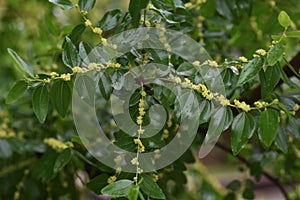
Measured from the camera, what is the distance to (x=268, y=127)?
47 centimetres

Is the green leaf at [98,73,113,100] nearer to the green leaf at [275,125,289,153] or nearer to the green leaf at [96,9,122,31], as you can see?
the green leaf at [96,9,122,31]

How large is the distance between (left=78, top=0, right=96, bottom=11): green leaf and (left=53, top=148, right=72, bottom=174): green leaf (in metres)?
0.19

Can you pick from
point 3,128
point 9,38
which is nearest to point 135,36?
point 3,128

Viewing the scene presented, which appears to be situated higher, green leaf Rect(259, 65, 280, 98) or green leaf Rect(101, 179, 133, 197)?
green leaf Rect(259, 65, 280, 98)

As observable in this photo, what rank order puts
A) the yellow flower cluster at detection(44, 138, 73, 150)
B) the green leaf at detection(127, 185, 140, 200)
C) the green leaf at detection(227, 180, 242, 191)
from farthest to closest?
the green leaf at detection(227, 180, 242, 191) < the yellow flower cluster at detection(44, 138, 73, 150) < the green leaf at detection(127, 185, 140, 200)

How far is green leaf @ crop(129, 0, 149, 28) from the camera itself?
1.64ft

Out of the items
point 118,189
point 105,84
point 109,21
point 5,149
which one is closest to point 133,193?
point 118,189

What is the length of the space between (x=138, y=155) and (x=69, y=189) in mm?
372

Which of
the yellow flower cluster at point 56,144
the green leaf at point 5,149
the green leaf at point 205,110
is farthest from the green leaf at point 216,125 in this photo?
the green leaf at point 5,149

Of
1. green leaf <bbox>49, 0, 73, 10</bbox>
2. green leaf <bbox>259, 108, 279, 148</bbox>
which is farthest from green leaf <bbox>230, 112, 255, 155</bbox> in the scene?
green leaf <bbox>49, 0, 73, 10</bbox>

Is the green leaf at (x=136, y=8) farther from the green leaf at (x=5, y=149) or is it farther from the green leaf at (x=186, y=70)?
the green leaf at (x=5, y=149)

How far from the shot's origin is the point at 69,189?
2.73ft

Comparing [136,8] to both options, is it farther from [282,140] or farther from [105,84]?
[282,140]

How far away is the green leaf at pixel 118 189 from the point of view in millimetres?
437
